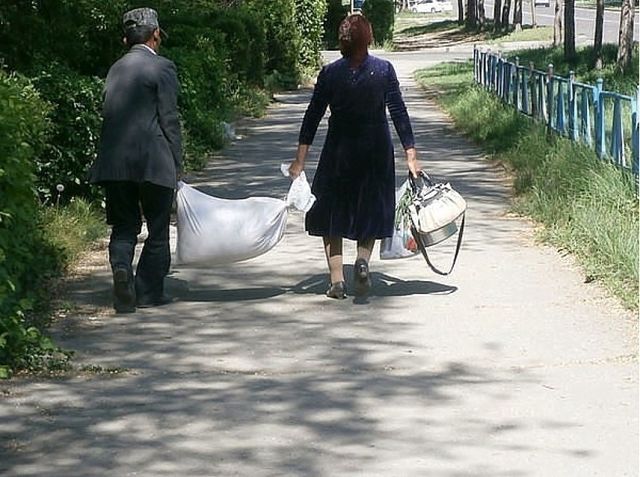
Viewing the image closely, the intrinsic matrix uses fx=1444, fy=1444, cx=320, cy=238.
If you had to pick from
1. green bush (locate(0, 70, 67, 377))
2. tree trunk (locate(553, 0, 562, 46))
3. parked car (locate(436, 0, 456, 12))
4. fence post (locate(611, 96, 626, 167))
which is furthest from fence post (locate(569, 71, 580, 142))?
parked car (locate(436, 0, 456, 12))

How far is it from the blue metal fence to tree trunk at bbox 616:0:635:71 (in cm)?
600

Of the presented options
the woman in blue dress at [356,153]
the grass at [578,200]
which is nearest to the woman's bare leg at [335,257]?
the woman in blue dress at [356,153]

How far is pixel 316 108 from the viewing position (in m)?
8.77

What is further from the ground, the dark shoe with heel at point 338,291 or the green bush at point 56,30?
the green bush at point 56,30

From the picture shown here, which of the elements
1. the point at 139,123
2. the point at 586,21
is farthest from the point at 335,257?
the point at 586,21

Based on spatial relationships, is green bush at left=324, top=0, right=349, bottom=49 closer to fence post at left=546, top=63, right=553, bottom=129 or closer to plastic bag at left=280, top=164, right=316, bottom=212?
fence post at left=546, top=63, right=553, bottom=129

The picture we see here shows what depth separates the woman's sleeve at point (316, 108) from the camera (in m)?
8.67

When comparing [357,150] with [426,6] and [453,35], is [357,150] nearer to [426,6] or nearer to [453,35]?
→ [453,35]

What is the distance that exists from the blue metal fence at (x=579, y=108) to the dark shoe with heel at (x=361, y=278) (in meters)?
3.64

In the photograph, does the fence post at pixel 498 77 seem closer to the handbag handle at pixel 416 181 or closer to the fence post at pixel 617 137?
the fence post at pixel 617 137

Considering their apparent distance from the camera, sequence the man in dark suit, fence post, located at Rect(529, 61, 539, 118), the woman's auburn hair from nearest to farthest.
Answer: the man in dark suit → the woman's auburn hair → fence post, located at Rect(529, 61, 539, 118)

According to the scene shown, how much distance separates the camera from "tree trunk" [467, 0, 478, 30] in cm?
6800

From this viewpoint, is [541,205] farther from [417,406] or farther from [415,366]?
[417,406]

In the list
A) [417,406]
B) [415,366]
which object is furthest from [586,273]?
[417,406]
